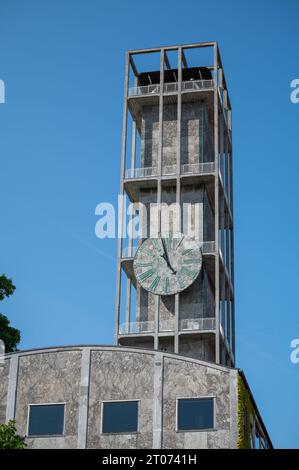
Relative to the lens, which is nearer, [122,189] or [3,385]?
[3,385]

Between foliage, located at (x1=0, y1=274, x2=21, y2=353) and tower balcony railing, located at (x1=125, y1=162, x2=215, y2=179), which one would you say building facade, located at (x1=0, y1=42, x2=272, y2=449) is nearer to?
tower balcony railing, located at (x1=125, y1=162, x2=215, y2=179)

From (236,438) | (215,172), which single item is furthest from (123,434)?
(215,172)

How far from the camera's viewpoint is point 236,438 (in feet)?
137

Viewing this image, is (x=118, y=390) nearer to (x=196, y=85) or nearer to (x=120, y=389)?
(x=120, y=389)

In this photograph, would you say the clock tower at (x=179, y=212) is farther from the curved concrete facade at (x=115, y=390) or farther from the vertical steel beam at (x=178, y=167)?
the curved concrete facade at (x=115, y=390)

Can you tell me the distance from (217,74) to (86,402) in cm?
3894

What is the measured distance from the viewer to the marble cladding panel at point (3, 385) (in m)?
43.9

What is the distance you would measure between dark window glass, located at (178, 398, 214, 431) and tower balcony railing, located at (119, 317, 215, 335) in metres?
24.6

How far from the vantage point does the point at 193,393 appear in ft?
141

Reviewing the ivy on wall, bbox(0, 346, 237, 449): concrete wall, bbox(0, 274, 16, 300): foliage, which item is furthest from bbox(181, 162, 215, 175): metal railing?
the ivy on wall

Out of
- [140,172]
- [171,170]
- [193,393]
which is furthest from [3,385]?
[171,170]

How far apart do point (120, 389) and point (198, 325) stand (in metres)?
24.5

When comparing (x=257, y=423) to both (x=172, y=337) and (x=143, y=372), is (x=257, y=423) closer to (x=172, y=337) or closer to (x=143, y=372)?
(x=143, y=372)

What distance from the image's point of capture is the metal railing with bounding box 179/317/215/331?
222ft
